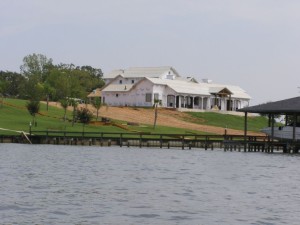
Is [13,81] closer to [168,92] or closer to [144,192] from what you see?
[168,92]

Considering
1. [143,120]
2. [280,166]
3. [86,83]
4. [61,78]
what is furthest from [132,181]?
[86,83]

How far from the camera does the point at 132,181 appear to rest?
41344 mm

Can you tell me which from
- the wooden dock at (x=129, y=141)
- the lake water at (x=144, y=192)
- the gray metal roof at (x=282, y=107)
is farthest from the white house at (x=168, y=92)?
the lake water at (x=144, y=192)

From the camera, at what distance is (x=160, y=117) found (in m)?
126

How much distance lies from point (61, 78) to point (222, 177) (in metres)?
83.0

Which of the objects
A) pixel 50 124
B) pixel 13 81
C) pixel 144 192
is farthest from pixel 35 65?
pixel 144 192

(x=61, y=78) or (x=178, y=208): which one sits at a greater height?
(x=61, y=78)

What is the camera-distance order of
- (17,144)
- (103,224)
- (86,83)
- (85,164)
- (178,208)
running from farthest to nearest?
(86,83) < (17,144) < (85,164) < (178,208) < (103,224)

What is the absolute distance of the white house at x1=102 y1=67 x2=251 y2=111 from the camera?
143 m

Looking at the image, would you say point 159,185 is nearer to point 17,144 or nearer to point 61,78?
point 17,144

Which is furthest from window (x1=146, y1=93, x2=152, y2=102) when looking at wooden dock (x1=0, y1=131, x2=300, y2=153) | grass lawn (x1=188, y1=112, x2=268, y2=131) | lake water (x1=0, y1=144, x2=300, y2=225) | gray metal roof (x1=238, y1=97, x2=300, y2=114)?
lake water (x1=0, y1=144, x2=300, y2=225)

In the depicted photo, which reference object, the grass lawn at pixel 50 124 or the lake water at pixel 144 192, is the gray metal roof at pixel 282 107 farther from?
the grass lawn at pixel 50 124

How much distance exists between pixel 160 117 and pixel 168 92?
17375mm

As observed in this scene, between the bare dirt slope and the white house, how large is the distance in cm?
764
